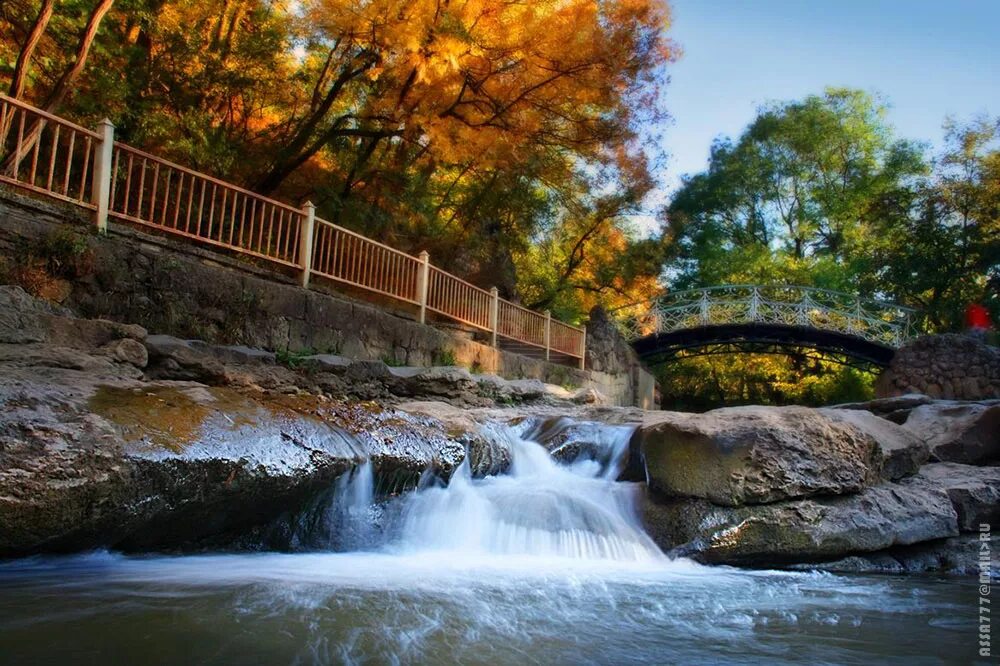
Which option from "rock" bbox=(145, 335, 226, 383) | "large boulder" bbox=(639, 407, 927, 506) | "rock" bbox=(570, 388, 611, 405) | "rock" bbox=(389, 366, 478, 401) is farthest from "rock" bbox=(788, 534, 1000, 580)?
"rock" bbox=(570, 388, 611, 405)

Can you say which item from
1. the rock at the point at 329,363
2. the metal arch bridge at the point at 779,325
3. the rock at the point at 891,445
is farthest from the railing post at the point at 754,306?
the rock at the point at 329,363

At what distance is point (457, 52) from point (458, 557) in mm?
7525

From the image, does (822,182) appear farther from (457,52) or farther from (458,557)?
(458,557)

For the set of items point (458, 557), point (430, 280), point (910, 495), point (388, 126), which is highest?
point (388, 126)

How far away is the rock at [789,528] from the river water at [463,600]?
0.52ft

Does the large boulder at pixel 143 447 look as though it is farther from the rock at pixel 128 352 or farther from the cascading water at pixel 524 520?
the cascading water at pixel 524 520

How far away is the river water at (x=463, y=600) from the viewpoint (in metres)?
2.42

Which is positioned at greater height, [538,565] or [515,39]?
[515,39]

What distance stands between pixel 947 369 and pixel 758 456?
16.5 metres

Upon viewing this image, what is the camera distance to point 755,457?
184 inches

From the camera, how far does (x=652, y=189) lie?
1912 centimetres

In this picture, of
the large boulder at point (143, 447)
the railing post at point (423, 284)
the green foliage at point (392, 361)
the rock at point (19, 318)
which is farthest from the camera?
the railing post at point (423, 284)

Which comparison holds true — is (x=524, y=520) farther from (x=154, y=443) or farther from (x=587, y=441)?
(x=154, y=443)

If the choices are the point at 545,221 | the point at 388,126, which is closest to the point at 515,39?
the point at 388,126
